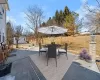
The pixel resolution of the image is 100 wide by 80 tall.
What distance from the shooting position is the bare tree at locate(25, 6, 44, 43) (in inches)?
1335

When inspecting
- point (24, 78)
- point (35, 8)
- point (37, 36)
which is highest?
point (35, 8)

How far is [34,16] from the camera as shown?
3447cm

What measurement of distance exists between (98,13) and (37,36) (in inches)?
644

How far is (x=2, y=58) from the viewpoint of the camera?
9.33 meters

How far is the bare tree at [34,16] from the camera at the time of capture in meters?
33.9

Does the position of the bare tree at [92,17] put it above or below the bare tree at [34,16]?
below

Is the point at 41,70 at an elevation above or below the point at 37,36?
below

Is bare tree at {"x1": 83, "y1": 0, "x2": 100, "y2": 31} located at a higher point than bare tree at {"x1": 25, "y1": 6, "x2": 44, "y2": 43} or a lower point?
lower

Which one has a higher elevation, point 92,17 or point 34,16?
point 34,16

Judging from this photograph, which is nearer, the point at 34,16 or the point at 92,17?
the point at 92,17

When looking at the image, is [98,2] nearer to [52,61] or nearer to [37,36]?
[52,61]

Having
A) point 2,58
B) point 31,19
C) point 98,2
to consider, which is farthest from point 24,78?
point 31,19

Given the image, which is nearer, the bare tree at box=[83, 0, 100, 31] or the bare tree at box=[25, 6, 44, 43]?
the bare tree at box=[83, 0, 100, 31]

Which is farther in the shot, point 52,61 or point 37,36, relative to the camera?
point 37,36
